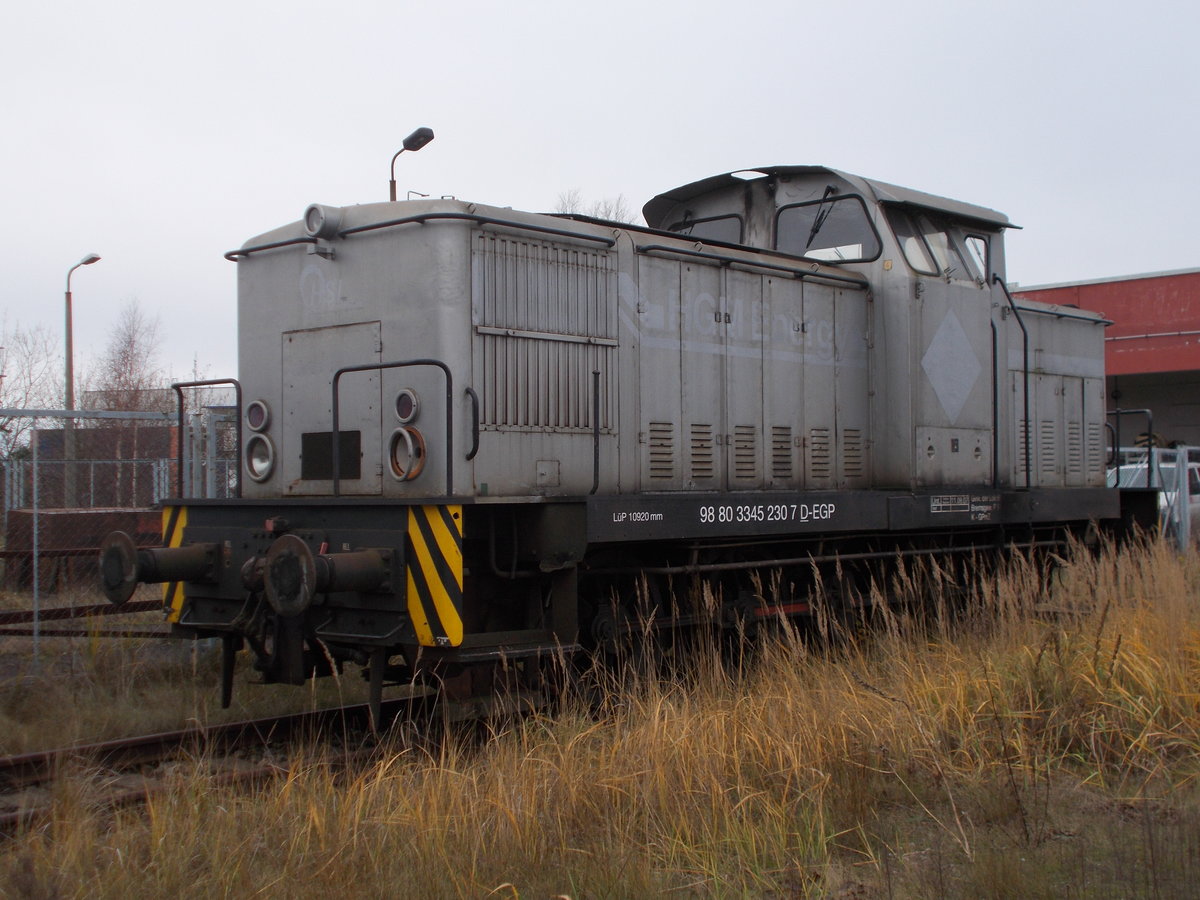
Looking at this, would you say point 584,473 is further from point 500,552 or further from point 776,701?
point 776,701

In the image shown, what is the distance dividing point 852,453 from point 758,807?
463cm

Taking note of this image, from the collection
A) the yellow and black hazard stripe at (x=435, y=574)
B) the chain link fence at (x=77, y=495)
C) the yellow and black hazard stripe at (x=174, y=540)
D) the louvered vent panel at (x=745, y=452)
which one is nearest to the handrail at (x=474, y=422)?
the yellow and black hazard stripe at (x=435, y=574)

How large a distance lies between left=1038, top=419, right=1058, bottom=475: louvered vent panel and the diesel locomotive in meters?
0.91

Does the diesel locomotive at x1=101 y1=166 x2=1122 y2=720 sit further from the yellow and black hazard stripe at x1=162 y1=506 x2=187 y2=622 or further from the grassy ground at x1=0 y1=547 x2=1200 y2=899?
the grassy ground at x1=0 y1=547 x2=1200 y2=899

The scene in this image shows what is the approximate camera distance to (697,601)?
7.23 metres

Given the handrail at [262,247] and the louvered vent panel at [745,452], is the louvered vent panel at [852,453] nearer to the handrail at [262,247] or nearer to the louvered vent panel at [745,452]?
the louvered vent panel at [745,452]

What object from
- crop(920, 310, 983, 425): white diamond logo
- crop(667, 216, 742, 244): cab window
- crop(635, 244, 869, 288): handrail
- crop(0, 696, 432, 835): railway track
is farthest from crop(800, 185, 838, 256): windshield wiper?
crop(0, 696, 432, 835): railway track

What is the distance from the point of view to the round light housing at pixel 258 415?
24.1 feet

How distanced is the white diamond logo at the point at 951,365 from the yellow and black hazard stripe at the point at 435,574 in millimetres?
4458

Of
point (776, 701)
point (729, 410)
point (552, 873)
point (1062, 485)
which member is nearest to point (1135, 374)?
point (1062, 485)

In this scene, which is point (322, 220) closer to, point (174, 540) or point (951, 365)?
point (174, 540)

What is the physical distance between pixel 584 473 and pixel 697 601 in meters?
1.10

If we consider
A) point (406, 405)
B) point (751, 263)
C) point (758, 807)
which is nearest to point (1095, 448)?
point (751, 263)

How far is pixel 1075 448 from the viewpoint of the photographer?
35.6ft
